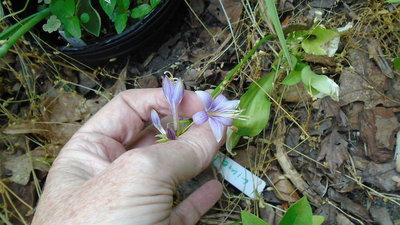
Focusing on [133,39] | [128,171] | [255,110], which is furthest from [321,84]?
[133,39]

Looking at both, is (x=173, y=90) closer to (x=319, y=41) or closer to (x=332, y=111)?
(x=319, y=41)

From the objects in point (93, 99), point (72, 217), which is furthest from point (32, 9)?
point (72, 217)

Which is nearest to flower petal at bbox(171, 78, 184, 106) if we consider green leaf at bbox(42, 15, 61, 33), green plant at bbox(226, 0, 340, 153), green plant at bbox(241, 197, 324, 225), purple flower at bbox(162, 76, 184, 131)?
purple flower at bbox(162, 76, 184, 131)

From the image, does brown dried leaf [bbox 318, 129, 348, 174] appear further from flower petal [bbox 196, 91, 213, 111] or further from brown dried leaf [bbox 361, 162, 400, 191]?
flower petal [bbox 196, 91, 213, 111]

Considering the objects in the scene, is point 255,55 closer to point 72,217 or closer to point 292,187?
point 292,187

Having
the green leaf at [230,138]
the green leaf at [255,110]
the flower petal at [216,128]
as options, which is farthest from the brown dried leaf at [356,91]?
the flower petal at [216,128]

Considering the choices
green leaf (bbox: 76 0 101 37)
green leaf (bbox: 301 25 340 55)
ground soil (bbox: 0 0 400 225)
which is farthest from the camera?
green leaf (bbox: 76 0 101 37)

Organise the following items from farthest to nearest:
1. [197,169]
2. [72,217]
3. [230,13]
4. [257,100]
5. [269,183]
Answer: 1. [230,13]
2. [269,183]
3. [257,100]
4. [197,169]
5. [72,217]
